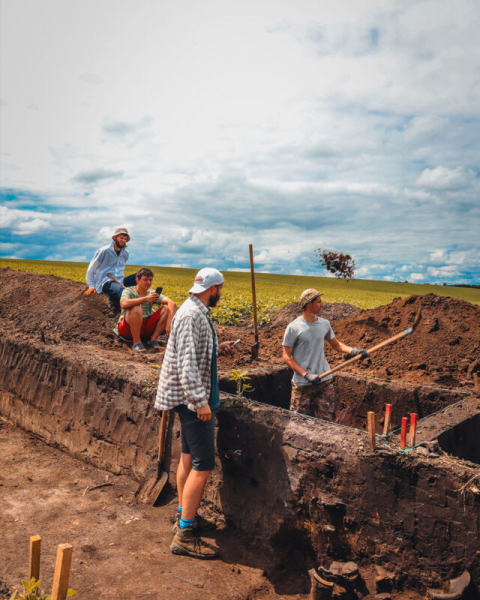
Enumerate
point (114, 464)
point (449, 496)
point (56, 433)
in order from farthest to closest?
1. point (56, 433)
2. point (114, 464)
3. point (449, 496)

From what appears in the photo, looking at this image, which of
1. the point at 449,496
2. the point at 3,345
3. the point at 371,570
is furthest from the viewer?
the point at 3,345

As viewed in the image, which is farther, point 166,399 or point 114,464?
point 114,464

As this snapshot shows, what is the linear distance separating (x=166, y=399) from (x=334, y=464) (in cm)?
133

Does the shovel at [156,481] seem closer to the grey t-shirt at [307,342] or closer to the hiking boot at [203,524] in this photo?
the hiking boot at [203,524]

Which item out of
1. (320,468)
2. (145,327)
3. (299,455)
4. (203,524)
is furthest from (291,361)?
(145,327)

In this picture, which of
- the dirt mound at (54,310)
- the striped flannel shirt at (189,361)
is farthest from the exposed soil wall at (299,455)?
the dirt mound at (54,310)

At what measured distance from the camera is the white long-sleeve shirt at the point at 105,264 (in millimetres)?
8508

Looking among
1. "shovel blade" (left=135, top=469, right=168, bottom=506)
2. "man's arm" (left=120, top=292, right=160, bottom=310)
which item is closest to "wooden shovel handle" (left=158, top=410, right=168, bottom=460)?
"shovel blade" (left=135, top=469, right=168, bottom=506)

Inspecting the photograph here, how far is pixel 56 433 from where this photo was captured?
6047mm

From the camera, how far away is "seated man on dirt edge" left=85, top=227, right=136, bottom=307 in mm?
8370

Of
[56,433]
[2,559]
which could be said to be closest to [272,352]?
[56,433]

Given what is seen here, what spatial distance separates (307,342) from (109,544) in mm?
2513

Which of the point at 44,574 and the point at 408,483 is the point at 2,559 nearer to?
the point at 44,574

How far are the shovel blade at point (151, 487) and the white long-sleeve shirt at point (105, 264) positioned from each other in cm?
465
